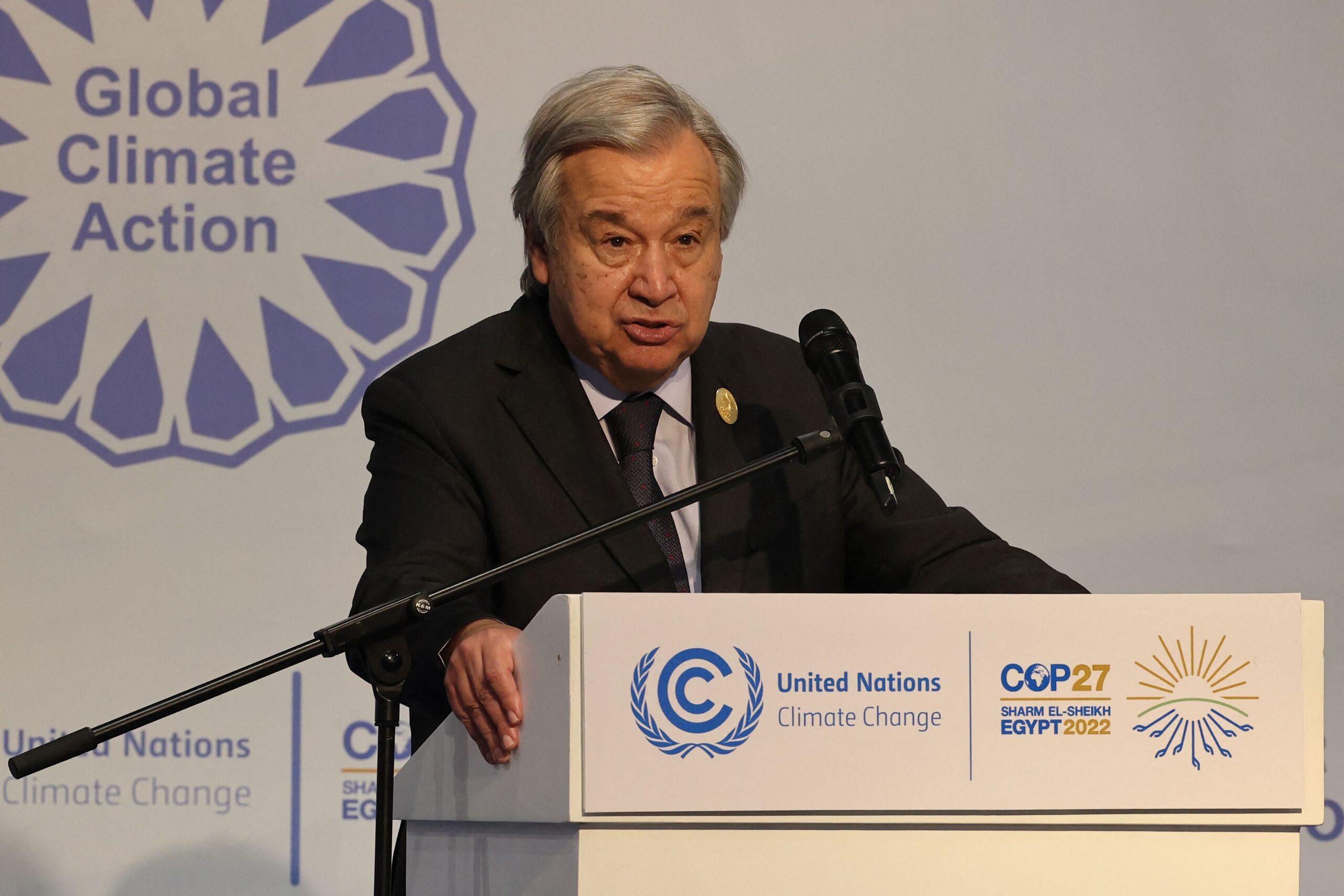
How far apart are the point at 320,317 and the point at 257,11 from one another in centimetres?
71

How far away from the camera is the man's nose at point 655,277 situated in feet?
6.95

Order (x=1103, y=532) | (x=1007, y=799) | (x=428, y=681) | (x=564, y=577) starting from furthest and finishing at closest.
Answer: (x=1103, y=532) → (x=564, y=577) → (x=428, y=681) → (x=1007, y=799)

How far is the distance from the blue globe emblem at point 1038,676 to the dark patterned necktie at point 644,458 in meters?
0.74

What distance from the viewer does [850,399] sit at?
1684 millimetres

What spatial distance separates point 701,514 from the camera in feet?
6.85

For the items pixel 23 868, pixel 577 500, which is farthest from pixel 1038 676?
pixel 23 868

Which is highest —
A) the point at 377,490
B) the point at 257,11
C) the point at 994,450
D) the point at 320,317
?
the point at 257,11

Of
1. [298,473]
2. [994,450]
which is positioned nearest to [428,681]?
[298,473]

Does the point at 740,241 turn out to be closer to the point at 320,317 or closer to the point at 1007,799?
the point at 320,317

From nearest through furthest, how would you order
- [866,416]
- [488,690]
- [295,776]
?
[488,690], [866,416], [295,776]

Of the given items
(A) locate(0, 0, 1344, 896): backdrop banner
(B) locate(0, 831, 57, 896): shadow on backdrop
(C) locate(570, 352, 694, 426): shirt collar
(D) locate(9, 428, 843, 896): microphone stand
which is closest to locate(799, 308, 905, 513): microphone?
(D) locate(9, 428, 843, 896): microphone stand

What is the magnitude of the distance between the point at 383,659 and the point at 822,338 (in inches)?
25.6

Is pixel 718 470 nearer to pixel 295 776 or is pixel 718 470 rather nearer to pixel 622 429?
pixel 622 429

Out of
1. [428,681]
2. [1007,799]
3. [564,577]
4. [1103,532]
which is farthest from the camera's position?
[1103,532]
